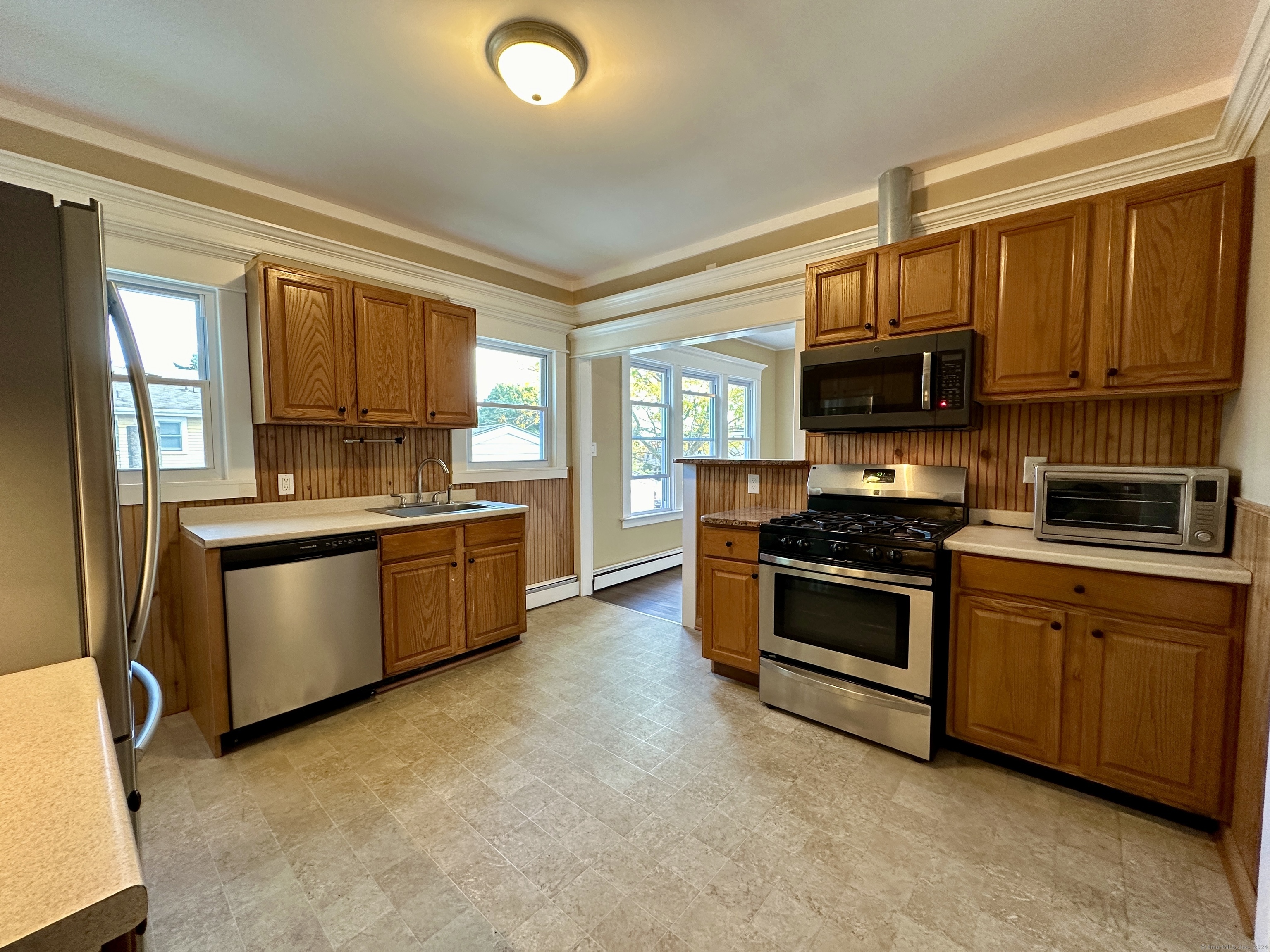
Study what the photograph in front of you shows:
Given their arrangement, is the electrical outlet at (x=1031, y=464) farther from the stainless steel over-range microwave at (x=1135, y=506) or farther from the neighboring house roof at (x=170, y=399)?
the neighboring house roof at (x=170, y=399)

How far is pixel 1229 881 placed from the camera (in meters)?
1.61

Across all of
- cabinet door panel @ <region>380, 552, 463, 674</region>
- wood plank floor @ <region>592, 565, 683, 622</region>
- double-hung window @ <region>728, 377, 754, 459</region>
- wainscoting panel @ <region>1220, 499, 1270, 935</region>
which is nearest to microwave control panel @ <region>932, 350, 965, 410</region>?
wainscoting panel @ <region>1220, 499, 1270, 935</region>

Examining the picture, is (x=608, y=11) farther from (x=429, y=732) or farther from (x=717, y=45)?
(x=429, y=732)

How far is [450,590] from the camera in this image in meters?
3.09

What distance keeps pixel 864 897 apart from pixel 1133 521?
5.58ft

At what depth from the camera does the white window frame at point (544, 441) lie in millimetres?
3938

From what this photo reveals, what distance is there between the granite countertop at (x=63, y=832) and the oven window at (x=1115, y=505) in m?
2.80

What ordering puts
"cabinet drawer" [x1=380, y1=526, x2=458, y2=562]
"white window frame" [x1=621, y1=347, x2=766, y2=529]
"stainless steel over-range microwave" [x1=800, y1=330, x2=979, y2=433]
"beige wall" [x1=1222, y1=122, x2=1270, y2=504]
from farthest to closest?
1. "white window frame" [x1=621, y1=347, x2=766, y2=529]
2. "cabinet drawer" [x1=380, y1=526, x2=458, y2=562]
3. "stainless steel over-range microwave" [x1=800, y1=330, x2=979, y2=433]
4. "beige wall" [x1=1222, y1=122, x2=1270, y2=504]

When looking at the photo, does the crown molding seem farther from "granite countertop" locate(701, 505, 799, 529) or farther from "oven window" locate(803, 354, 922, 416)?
"oven window" locate(803, 354, 922, 416)

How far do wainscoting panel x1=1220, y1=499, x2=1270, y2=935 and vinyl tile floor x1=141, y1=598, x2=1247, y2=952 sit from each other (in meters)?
0.08

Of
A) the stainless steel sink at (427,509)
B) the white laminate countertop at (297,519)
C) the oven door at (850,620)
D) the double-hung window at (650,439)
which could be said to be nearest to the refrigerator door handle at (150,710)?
the white laminate countertop at (297,519)

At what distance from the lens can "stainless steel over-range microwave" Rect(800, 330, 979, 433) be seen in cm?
237

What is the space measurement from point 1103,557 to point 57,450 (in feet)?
9.47

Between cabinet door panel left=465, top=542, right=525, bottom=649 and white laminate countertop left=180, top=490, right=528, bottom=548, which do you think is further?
cabinet door panel left=465, top=542, right=525, bottom=649
